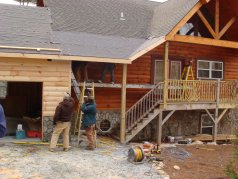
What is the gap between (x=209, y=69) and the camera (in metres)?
18.2

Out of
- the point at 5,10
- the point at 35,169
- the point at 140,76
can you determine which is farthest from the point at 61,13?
the point at 35,169

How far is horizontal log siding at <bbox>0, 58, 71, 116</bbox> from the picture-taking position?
1170 cm

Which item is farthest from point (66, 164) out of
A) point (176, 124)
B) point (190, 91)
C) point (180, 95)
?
point (176, 124)

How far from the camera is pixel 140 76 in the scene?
1641 centimetres

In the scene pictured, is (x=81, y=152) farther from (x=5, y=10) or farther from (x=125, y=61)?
(x=5, y=10)

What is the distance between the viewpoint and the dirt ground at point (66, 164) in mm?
8977

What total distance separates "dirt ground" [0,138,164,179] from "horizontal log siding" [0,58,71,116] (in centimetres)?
177

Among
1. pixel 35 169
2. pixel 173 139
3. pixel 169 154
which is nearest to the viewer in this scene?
pixel 35 169

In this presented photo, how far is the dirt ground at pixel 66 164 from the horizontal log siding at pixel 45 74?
1.77 meters

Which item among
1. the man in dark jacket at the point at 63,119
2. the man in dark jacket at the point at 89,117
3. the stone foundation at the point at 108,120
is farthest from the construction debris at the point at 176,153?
the man in dark jacket at the point at 63,119

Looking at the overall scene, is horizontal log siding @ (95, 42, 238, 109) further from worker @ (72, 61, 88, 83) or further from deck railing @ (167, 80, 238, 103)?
deck railing @ (167, 80, 238, 103)

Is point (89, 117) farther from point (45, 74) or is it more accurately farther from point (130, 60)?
point (130, 60)

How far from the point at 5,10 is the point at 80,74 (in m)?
4.31

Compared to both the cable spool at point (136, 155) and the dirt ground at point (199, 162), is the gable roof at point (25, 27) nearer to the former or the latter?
the cable spool at point (136, 155)
